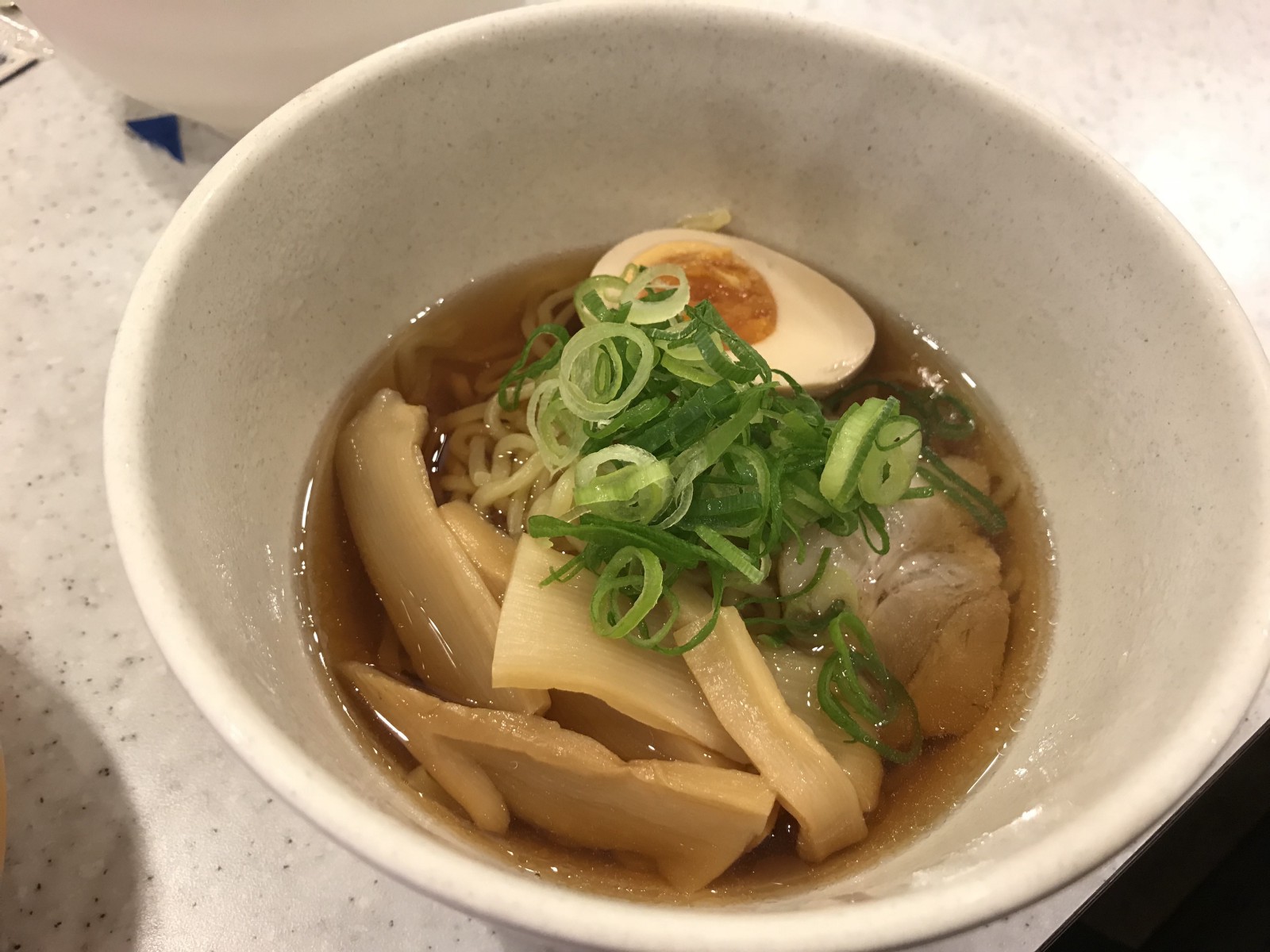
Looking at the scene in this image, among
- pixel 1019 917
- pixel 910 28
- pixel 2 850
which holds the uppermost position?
pixel 910 28

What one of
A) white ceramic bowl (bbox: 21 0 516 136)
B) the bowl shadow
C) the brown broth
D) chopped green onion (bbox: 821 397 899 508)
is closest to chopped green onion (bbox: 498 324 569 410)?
the brown broth

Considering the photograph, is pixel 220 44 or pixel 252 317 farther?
Result: pixel 220 44

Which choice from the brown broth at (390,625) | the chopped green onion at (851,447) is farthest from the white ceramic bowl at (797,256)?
the chopped green onion at (851,447)

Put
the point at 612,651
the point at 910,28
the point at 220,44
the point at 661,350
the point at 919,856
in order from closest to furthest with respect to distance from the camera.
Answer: the point at 919,856
the point at 612,651
the point at 661,350
the point at 220,44
the point at 910,28

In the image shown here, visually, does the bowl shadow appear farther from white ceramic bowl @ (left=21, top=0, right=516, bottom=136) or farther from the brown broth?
white ceramic bowl @ (left=21, top=0, right=516, bottom=136)

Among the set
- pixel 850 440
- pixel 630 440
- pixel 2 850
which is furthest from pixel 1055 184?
pixel 2 850

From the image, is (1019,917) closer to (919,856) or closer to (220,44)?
(919,856)

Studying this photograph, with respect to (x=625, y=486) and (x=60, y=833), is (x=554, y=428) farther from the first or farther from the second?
(x=60, y=833)
